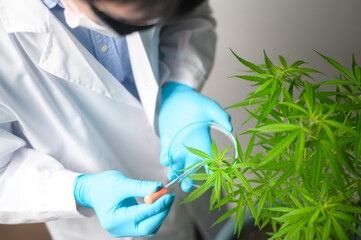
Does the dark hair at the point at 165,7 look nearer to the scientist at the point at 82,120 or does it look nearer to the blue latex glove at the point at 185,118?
the scientist at the point at 82,120

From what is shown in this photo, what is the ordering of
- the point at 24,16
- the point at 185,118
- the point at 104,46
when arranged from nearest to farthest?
the point at 24,16 < the point at 104,46 < the point at 185,118

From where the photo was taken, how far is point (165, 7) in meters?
0.44

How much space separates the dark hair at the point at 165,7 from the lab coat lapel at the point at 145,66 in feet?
1.37

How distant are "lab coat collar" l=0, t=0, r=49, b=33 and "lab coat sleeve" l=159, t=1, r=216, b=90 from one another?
42cm

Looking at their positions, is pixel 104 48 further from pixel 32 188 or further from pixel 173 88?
pixel 32 188

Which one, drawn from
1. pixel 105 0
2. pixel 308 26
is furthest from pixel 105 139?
pixel 308 26

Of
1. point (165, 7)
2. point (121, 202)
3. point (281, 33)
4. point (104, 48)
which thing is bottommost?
point (121, 202)

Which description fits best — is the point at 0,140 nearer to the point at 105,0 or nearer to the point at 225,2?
the point at 105,0

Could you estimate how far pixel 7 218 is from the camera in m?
0.80

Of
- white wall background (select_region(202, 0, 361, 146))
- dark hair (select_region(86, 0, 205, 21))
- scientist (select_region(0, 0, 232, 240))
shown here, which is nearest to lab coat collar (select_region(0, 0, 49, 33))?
scientist (select_region(0, 0, 232, 240))

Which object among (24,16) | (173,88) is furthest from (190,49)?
(24,16)

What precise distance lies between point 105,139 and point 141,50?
266 mm

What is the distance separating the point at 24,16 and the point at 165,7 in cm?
44

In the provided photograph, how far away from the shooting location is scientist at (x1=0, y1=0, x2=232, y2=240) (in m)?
0.75
